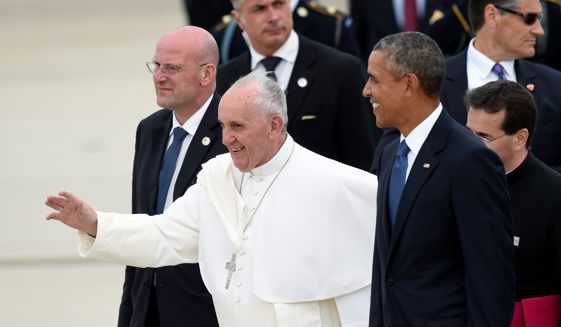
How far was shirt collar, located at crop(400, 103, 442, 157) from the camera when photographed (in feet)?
14.2

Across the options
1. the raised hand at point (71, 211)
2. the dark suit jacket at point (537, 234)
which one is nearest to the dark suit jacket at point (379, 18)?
the dark suit jacket at point (537, 234)

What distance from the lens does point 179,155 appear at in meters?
5.55

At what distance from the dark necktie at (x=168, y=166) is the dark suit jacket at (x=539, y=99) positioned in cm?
115

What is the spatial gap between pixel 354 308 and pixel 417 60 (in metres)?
1.01

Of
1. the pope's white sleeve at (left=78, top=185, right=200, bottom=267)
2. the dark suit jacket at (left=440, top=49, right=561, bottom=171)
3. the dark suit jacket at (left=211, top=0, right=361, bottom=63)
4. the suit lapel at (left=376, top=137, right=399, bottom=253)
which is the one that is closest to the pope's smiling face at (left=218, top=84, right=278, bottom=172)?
the pope's white sleeve at (left=78, top=185, right=200, bottom=267)

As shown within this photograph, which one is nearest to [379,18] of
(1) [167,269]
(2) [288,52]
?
(2) [288,52]

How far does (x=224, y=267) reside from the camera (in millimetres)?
4914

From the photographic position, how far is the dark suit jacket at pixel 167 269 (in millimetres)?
5340

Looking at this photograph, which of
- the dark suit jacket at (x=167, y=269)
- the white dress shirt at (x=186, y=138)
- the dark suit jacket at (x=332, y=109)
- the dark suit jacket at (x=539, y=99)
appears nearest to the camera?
the dark suit jacket at (x=167, y=269)

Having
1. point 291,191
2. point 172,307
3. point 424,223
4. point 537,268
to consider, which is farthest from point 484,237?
point 172,307

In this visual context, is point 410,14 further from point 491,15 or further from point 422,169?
point 422,169

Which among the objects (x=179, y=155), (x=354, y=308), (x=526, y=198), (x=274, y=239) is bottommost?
(x=354, y=308)

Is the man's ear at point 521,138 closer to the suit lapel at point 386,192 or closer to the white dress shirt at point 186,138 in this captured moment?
the suit lapel at point 386,192

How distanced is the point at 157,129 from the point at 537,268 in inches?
70.0
